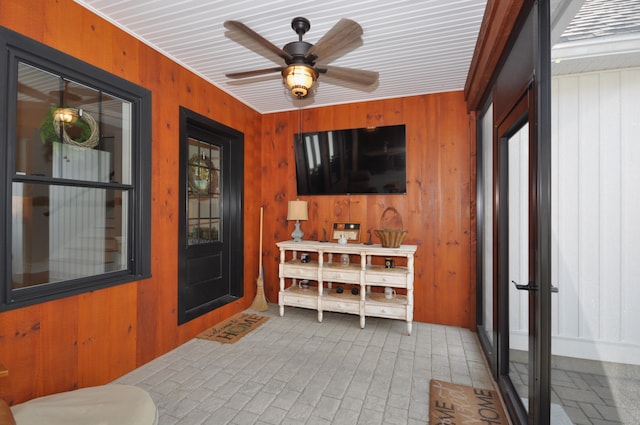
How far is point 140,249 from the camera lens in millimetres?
2635

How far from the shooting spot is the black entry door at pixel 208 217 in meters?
3.19

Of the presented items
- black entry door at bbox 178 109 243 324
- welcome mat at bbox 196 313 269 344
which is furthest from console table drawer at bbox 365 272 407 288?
black entry door at bbox 178 109 243 324

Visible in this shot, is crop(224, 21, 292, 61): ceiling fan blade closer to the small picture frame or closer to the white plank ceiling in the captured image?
the white plank ceiling

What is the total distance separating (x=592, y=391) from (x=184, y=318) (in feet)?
10.3

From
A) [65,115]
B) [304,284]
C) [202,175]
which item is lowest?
[304,284]

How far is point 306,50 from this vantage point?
2.03m

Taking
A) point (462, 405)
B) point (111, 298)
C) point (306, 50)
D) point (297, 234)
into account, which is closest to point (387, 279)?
point (297, 234)

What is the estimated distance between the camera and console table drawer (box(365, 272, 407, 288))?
11.0 ft

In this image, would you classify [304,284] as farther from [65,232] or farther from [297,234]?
[65,232]

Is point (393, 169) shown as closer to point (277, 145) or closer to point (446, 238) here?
point (446, 238)

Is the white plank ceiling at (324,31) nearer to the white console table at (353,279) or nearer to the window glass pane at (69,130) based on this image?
the window glass pane at (69,130)

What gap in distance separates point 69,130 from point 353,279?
2897 millimetres

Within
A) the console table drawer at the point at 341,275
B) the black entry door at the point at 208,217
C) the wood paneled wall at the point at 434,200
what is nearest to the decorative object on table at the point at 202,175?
the black entry door at the point at 208,217

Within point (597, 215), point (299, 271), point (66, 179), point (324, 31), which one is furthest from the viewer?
point (299, 271)
